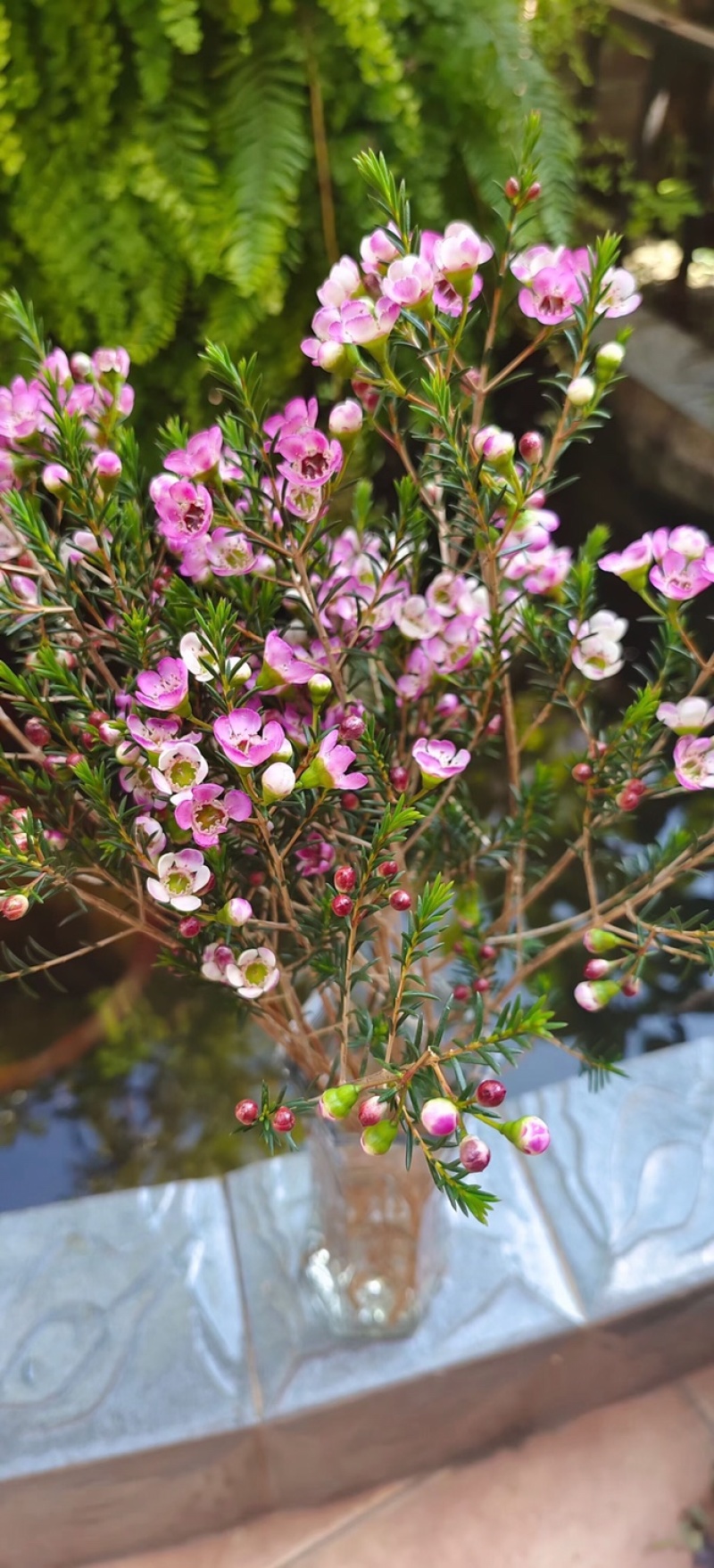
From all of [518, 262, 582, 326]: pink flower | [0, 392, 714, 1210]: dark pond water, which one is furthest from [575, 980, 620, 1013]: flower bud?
[0, 392, 714, 1210]: dark pond water

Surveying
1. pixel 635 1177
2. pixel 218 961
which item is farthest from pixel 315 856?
pixel 635 1177

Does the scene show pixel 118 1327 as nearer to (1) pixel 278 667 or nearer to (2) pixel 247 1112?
(2) pixel 247 1112

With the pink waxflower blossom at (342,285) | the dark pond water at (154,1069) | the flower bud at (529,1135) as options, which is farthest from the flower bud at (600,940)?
the dark pond water at (154,1069)

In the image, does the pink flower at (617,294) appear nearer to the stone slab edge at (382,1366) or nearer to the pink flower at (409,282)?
the pink flower at (409,282)

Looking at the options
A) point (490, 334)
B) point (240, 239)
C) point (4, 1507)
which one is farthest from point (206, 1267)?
point (240, 239)

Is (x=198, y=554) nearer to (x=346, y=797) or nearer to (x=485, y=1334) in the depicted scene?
(x=346, y=797)

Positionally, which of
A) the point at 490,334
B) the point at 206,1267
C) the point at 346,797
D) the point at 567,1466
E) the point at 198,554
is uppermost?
the point at 490,334
